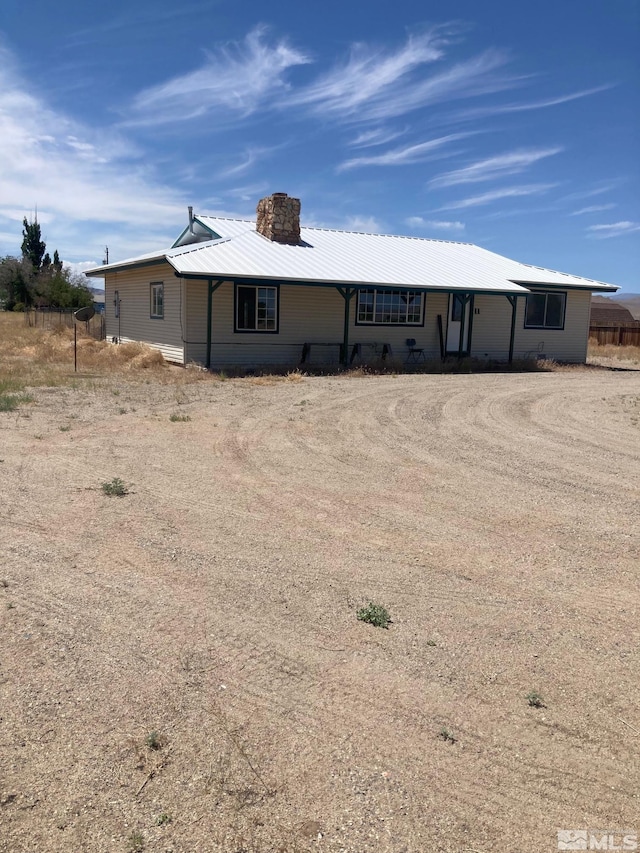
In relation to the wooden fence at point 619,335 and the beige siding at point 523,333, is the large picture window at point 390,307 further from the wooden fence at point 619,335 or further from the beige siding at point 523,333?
the wooden fence at point 619,335

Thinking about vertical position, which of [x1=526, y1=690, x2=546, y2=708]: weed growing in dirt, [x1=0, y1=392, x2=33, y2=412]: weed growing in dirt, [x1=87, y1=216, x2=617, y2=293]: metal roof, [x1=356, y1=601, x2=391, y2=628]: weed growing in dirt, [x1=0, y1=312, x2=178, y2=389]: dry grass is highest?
[x1=87, y1=216, x2=617, y2=293]: metal roof

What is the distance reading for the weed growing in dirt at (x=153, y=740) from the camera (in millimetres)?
2961

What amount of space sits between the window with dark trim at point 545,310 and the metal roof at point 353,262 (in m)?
0.64

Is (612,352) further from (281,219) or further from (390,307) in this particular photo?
(281,219)

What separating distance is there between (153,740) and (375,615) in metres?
1.63

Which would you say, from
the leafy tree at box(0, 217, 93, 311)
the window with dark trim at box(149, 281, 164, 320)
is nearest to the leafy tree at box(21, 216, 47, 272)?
the leafy tree at box(0, 217, 93, 311)

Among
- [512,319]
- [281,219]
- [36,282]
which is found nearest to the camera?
[281,219]

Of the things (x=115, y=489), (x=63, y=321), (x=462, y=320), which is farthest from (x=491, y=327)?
(x=63, y=321)

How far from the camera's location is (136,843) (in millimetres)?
2463

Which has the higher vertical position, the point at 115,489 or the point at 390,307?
the point at 390,307

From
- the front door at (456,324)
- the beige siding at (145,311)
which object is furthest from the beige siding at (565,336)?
the beige siding at (145,311)

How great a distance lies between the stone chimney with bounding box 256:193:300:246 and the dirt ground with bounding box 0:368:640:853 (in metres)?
14.9

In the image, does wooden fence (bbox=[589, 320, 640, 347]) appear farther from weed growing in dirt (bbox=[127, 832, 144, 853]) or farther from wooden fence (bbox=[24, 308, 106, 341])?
weed growing in dirt (bbox=[127, 832, 144, 853])

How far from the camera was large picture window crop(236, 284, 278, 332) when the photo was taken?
62.8 ft
